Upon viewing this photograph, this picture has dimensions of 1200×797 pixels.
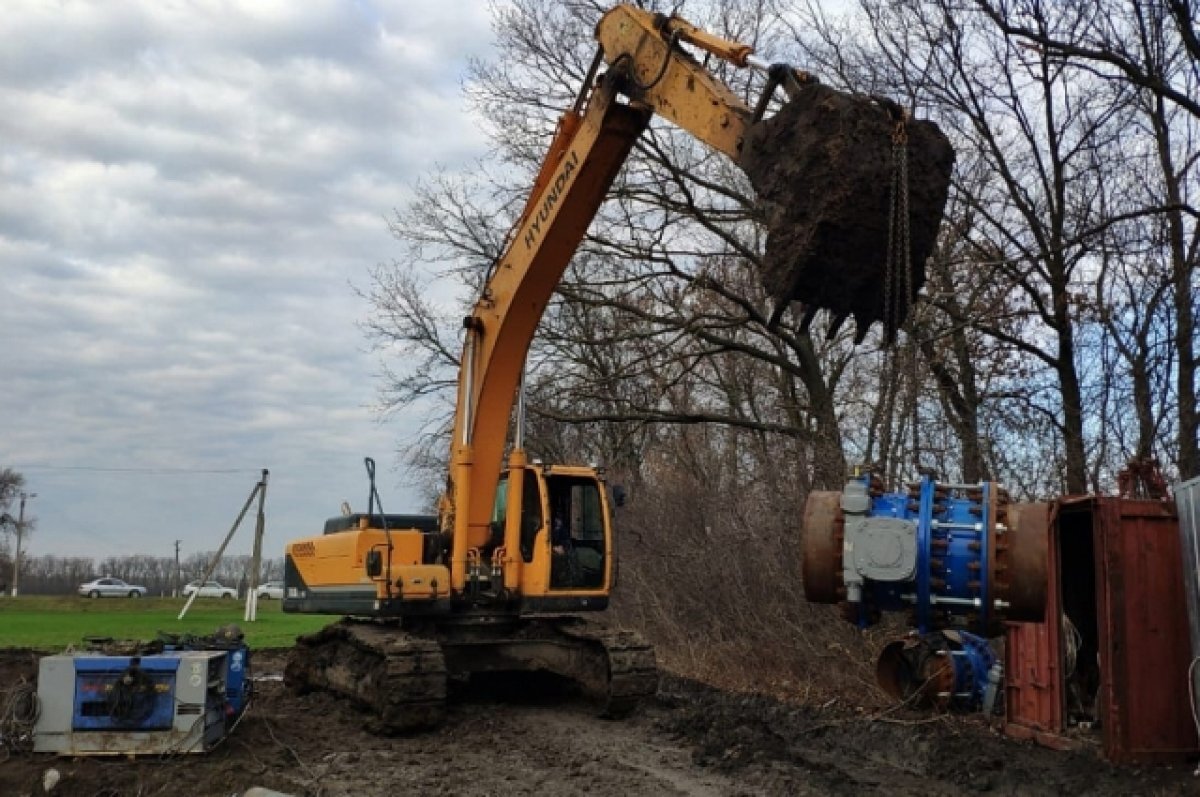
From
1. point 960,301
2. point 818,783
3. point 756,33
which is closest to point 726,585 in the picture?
point 960,301

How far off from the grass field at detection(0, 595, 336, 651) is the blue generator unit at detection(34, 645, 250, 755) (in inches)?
202

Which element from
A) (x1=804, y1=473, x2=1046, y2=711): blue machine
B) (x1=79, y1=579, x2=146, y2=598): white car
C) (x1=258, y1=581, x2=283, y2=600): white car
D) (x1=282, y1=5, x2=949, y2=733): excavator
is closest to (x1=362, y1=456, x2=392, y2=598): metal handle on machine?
(x1=282, y1=5, x2=949, y2=733): excavator

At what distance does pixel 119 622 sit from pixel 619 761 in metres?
22.3

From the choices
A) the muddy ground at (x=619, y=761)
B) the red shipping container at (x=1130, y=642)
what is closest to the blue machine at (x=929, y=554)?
the muddy ground at (x=619, y=761)

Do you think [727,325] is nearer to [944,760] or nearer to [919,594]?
[944,760]

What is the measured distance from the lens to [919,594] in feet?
19.7

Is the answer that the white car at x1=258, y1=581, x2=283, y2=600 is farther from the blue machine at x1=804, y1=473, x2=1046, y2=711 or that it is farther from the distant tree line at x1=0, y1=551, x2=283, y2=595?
the blue machine at x1=804, y1=473, x2=1046, y2=711

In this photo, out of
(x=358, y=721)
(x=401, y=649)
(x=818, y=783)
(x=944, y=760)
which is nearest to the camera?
(x=818, y=783)

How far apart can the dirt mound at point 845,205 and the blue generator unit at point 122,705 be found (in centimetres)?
522

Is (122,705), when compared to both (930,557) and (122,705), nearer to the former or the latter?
(122,705)

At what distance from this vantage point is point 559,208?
9.93m

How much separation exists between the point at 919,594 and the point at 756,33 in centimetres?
1560

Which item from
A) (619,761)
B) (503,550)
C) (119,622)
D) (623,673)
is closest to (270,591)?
(119,622)

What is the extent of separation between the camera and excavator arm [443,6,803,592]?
26.9ft
